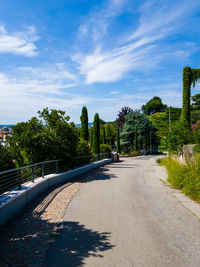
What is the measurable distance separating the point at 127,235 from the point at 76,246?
124 cm

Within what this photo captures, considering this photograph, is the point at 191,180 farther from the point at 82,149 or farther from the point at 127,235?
the point at 82,149

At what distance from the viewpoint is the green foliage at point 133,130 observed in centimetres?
5141

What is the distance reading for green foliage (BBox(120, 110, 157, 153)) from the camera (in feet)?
169

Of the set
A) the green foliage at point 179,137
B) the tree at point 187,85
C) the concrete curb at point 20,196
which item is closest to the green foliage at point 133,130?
the tree at point 187,85

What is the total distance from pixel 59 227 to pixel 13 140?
7.78m

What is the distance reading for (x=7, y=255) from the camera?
406 cm

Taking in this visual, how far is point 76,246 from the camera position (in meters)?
4.43

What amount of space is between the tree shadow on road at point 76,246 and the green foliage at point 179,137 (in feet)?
40.5

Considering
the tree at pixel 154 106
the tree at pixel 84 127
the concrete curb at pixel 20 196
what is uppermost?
the tree at pixel 154 106

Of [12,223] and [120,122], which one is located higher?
[120,122]

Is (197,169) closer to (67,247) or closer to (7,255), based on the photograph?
(67,247)

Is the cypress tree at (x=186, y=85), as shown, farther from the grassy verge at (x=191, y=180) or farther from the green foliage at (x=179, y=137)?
the grassy verge at (x=191, y=180)

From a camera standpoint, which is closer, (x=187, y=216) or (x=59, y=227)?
(x=59, y=227)

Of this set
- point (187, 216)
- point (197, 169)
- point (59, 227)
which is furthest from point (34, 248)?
point (197, 169)
